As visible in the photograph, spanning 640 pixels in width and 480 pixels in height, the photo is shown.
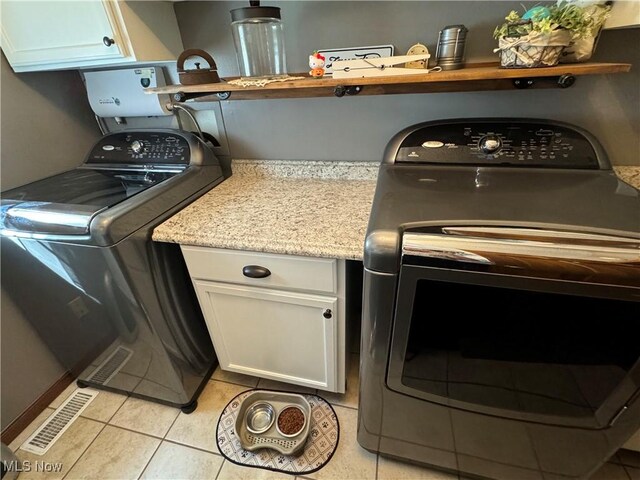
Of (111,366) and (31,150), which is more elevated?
(31,150)

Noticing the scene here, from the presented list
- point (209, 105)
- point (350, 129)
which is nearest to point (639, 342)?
point (350, 129)

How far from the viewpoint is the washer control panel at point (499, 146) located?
102cm

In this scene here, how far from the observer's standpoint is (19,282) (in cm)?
119

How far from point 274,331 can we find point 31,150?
1262 millimetres

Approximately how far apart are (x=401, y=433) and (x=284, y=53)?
4.68 feet

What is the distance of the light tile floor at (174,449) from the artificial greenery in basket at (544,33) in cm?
139

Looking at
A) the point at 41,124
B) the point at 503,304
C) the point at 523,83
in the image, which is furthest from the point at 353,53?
the point at 41,124

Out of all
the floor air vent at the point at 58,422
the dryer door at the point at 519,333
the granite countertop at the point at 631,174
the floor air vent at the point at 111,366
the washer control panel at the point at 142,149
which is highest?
the washer control panel at the point at 142,149

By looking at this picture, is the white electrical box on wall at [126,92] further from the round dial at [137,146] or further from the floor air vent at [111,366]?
the floor air vent at [111,366]

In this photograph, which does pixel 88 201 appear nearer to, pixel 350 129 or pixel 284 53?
pixel 284 53

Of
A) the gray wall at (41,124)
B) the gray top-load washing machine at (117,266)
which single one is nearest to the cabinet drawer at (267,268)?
the gray top-load washing machine at (117,266)

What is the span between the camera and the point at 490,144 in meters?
1.04

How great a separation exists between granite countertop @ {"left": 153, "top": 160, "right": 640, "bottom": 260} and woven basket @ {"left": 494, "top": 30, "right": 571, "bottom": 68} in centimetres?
58

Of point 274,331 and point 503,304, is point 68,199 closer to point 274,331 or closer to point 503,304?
point 274,331
